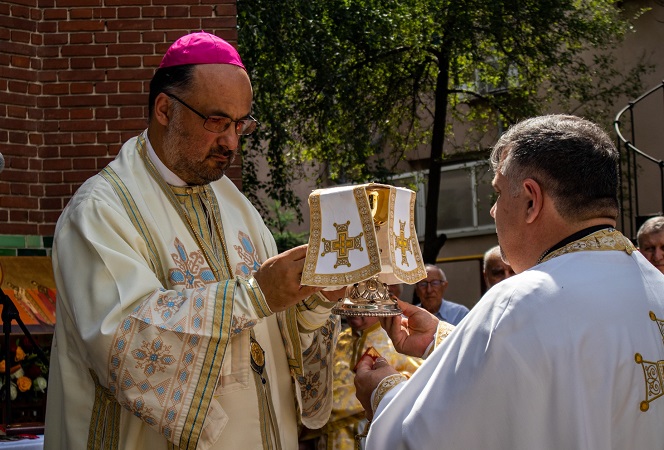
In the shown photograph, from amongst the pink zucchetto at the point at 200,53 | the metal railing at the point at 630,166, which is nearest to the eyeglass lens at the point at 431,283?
the metal railing at the point at 630,166

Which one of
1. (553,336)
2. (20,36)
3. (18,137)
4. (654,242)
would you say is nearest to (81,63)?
(20,36)

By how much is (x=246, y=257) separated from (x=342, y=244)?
0.94 m

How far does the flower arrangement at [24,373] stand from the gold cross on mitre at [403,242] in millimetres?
3498

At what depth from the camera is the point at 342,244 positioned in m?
3.47

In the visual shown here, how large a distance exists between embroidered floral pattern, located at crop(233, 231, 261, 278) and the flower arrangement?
2564 millimetres

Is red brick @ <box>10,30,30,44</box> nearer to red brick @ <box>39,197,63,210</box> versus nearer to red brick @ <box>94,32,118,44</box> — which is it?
red brick @ <box>94,32,118,44</box>

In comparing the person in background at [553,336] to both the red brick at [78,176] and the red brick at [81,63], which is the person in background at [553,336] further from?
the red brick at [81,63]

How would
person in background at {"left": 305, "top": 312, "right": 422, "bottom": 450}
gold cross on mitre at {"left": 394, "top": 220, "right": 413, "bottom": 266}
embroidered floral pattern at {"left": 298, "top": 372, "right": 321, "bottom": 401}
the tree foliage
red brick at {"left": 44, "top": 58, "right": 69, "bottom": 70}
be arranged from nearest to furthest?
gold cross on mitre at {"left": 394, "top": 220, "right": 413, "bottom": 266}, embroidered floral pattern at {"left": 298, "top": 372, "right": 321, "bottom": 401}, person in background at {"left": 305, "top": 312, "right": 422, "bottom": 450}, red brick at {"left": 44, "top": 58, "right": 69, "bottom": 70}, the tree foliage

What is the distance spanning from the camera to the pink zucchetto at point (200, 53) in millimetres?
4203

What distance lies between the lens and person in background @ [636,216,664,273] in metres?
6.82

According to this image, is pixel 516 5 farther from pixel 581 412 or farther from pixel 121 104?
pixel 581 412

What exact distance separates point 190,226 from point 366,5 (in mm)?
10041

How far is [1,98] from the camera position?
22.1ft

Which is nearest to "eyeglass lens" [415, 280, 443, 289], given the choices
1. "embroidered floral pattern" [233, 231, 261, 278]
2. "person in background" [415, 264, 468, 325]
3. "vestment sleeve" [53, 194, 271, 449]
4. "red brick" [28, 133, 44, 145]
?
"person in background" [415, 264, 468, 325]
